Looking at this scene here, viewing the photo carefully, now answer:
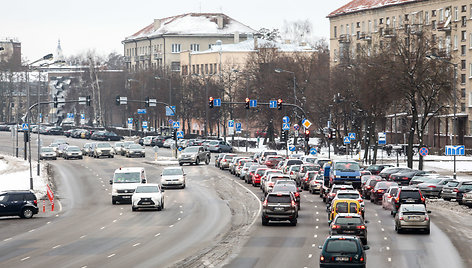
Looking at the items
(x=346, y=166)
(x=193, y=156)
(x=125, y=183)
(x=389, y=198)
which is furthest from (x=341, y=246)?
(x=193, y=156)

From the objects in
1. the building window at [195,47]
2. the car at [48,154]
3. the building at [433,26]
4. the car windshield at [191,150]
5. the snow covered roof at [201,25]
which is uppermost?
the snow covered roof at [201,25]

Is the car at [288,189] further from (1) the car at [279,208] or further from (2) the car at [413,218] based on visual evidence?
(2) the car at [413,218]

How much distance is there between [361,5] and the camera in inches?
5566

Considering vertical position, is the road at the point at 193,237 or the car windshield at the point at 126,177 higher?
the car windshield at the point at 126,177

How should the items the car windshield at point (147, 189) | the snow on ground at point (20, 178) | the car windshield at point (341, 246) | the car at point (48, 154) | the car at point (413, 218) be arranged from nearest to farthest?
the car windshield at point (341, 246), the car at point (413, 218), the car windshield at point (147, 189), the snow on ground at point (20, 178), the car at point (48, 154)

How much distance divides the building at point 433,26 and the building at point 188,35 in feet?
149

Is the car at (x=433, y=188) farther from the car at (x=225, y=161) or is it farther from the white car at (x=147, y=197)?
the car at (x=225, y=161)

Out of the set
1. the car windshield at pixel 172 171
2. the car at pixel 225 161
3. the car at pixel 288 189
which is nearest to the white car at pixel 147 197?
the car at pixel 288 189

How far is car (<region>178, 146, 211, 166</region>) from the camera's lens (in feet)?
282

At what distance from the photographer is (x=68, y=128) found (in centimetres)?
17038

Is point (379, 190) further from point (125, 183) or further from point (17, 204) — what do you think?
point (17, 204)

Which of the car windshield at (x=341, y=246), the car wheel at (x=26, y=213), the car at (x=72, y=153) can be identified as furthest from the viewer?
the car at (x=72, y=153)

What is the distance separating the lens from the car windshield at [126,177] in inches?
2196

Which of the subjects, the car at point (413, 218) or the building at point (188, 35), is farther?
the building at point (188, 35)
